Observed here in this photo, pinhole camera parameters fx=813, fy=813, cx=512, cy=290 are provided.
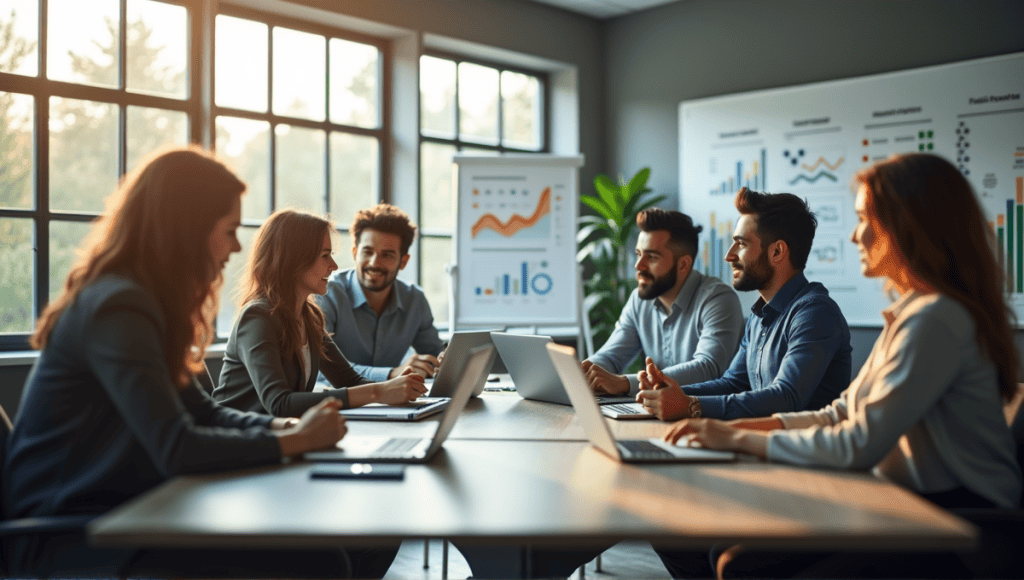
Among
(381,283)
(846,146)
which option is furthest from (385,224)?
(846,146)

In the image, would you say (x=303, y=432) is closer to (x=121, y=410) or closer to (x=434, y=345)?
(x=121, y=410)

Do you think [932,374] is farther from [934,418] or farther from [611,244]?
[611,244]

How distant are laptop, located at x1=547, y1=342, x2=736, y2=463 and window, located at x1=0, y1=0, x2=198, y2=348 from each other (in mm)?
3117

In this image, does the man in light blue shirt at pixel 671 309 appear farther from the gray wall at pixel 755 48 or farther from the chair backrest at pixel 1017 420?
the gray wall at pixel 755 48

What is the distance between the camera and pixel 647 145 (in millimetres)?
5754

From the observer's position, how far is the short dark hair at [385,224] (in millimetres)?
3542

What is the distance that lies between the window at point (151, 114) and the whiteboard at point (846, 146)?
217 centimetres

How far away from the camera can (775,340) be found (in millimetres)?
2512

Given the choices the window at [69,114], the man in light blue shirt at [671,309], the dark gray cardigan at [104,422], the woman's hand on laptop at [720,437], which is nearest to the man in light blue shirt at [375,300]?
the man in light blue shirt at [671,309]

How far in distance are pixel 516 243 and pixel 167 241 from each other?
3.45 meters

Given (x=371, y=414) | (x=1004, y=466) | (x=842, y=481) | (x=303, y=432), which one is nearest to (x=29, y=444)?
(x=303, y=432)

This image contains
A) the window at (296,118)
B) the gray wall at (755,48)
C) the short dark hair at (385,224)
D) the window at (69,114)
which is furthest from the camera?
the window at (296,118)

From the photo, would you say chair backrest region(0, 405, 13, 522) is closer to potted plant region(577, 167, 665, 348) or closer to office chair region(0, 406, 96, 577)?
office chair region(0, 406, 96, 577)

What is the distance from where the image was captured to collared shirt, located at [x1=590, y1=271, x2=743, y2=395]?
310cm
